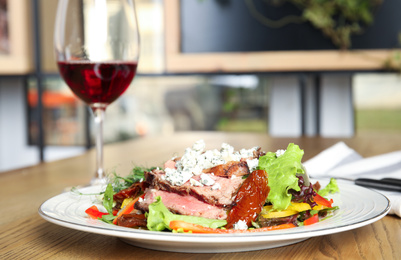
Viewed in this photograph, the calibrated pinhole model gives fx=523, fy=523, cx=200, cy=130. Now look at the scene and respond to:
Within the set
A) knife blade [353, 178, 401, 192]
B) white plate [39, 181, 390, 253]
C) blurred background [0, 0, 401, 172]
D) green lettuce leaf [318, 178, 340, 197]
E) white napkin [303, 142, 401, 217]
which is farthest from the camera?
blurred background [0, 0, 401, 172]

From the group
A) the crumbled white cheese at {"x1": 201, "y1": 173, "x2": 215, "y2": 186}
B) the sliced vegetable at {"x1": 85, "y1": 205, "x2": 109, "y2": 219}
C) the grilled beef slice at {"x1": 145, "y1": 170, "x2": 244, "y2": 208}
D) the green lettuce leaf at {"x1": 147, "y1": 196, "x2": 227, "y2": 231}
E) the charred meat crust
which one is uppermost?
the charred meat crust

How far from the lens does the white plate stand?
0.54m

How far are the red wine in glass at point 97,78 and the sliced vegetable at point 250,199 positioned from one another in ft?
1.52

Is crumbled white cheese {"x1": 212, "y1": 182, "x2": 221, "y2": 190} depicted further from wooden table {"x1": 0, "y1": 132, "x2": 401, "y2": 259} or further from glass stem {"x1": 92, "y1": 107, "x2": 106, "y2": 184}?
glass stem {"x1": 92, "y1": 107, "x2": 106, "y2": 184}

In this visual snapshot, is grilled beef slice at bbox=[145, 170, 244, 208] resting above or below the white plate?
above

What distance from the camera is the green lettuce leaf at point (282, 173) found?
0.65 meters

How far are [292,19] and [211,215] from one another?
10.9ft

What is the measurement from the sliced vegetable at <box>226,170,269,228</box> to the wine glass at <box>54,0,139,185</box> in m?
0.40

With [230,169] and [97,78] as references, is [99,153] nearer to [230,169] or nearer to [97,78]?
[97,78]

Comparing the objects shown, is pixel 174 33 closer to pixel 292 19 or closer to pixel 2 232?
pixel 292 19

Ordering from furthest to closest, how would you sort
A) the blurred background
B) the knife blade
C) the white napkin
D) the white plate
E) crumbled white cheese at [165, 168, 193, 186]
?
1. the blurred background
2. the white napkin
3. the knife blade
4. crumbled white cheese at [165, 168, 193, 186]
5. the white plate

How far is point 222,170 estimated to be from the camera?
0.65 meters

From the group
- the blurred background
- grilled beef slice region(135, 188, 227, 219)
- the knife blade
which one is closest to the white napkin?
the knife blade

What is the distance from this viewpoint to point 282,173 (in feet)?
Answer: 2.23
